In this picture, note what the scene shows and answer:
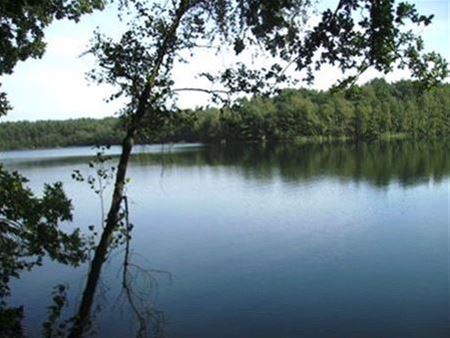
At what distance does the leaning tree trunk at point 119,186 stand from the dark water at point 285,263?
21.5 inches

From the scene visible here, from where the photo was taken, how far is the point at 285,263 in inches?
608

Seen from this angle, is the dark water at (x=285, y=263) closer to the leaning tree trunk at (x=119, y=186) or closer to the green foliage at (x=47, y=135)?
the leaning tree trunk at (x=119, y=186)

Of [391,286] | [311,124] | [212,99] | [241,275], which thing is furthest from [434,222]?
[311,124]

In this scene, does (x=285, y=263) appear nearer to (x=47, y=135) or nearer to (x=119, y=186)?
(x=119, y=186)

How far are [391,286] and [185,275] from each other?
215 inches

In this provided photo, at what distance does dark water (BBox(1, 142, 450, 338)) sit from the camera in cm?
1127

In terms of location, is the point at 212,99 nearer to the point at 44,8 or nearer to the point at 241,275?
the point at 44,8

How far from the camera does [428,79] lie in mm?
4320

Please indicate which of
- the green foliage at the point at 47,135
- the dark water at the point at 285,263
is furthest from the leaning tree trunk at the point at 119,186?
the green foliage at the point at 47,135

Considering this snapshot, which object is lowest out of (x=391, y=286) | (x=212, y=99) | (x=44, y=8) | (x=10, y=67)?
(x=391, y=286)

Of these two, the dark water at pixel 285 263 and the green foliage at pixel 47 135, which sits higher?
the green foliage at pixel 47 135

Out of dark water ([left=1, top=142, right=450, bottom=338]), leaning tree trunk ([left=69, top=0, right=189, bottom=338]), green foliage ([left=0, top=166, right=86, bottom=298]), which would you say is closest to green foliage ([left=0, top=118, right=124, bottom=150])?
dark water ([left=1, top=142, right=450, bottom=338])

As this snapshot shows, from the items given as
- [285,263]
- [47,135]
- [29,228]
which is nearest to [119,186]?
[29,228]

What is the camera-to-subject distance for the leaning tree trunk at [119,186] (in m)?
5.51
